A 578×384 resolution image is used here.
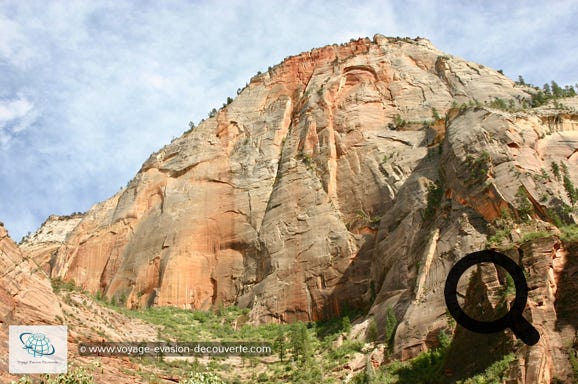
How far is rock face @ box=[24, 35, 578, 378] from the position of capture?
35688 millimetres

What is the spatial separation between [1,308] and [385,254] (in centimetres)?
1991

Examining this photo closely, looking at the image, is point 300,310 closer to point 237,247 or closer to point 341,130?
point 237,247

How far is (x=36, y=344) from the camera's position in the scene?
27.4m

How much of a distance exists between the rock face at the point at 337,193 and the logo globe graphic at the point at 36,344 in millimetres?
14271

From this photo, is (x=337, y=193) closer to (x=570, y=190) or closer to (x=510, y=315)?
(x=570, y=190)

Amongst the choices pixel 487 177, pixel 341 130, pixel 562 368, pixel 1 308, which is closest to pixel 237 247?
pixel 341 130

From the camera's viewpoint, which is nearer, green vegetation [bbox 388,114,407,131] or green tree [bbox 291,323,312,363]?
green tree [bbox 291,323,312,363]

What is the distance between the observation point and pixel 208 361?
123ft

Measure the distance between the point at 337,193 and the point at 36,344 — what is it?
25.5 metres

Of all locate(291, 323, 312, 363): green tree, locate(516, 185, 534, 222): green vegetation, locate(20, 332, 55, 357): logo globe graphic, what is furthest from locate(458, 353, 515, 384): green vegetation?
locate(20, 332, 55, 357): logo globe graphic

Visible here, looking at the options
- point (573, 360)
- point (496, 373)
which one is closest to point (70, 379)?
point (496, 373)

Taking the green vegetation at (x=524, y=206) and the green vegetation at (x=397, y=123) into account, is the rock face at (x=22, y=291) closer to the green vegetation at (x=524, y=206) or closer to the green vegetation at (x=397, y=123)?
the green vegetation at (x=524, y=206)

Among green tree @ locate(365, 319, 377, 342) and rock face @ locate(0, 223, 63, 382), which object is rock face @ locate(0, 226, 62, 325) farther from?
green tree @ locate(365, 319, 377, 342)

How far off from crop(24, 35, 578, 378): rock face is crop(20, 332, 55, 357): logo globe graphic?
14.3 metres
